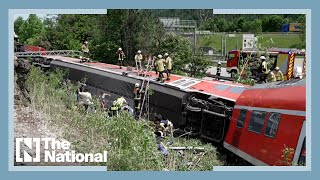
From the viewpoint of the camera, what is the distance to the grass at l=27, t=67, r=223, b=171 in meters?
8.78

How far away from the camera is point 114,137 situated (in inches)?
353

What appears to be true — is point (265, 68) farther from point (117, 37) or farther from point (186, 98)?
point (117, 37)

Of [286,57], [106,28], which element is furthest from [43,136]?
[286,57]

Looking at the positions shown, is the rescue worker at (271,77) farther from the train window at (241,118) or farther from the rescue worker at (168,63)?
the rescue worker at (168,63)

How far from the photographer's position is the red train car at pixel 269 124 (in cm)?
823

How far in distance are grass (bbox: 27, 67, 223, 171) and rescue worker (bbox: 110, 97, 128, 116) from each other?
0.75 ft

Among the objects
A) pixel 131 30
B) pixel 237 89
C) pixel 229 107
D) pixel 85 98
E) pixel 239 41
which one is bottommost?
pixel 229 107

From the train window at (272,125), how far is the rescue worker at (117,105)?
2672 mm

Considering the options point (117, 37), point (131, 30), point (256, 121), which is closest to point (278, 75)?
point (256, 121)

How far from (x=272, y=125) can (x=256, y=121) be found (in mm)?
504

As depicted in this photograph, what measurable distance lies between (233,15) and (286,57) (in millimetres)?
1726

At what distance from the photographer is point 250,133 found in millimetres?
9211

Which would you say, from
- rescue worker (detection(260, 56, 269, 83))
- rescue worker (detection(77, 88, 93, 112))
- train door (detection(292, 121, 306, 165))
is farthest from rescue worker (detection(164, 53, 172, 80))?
train door (detection(292, 121, 306, 165))

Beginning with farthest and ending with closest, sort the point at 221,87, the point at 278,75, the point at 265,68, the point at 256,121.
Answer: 1. the point at 221,87
2. the point at 265,68
3. the point at 278,75
4. the point at 256,121
